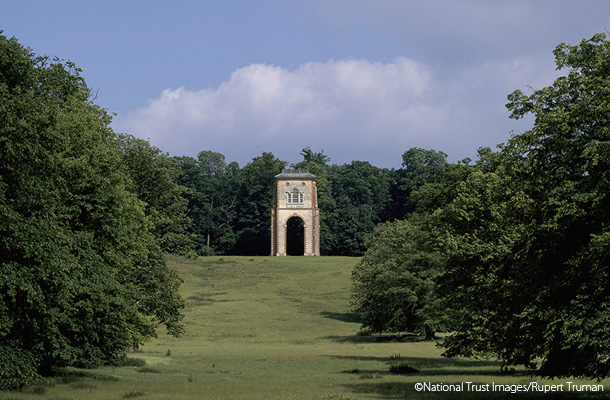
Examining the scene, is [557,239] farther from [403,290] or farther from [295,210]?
[295,210]

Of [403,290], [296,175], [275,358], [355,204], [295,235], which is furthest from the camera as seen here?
[355,204]

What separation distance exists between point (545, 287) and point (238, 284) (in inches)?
2955

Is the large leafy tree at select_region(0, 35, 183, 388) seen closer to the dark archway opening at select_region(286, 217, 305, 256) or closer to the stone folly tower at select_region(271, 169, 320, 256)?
the stone folly tower at select_region(271, 169, 320, 256)

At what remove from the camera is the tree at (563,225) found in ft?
57.4

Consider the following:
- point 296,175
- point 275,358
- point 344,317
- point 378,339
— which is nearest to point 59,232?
point 275,358

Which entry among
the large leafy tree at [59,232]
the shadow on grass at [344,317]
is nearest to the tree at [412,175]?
the shadow on grass at [344,317]

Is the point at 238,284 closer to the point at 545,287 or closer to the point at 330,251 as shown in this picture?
the point at 330,251

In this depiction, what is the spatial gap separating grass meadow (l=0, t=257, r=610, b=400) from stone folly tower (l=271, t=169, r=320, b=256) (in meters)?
19.0

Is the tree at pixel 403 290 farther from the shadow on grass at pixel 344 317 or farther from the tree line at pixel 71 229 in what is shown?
the tree line at pixel 71 229

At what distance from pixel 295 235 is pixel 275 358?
91.4 metres

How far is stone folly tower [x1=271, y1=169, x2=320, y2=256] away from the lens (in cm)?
11812

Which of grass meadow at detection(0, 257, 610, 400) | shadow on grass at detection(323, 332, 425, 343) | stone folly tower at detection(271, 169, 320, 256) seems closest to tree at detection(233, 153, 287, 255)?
stone folly tower at detection(271, 169, 320, 256)

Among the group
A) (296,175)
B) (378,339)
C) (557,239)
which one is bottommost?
(378,339)

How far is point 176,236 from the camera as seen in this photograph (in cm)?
4075
